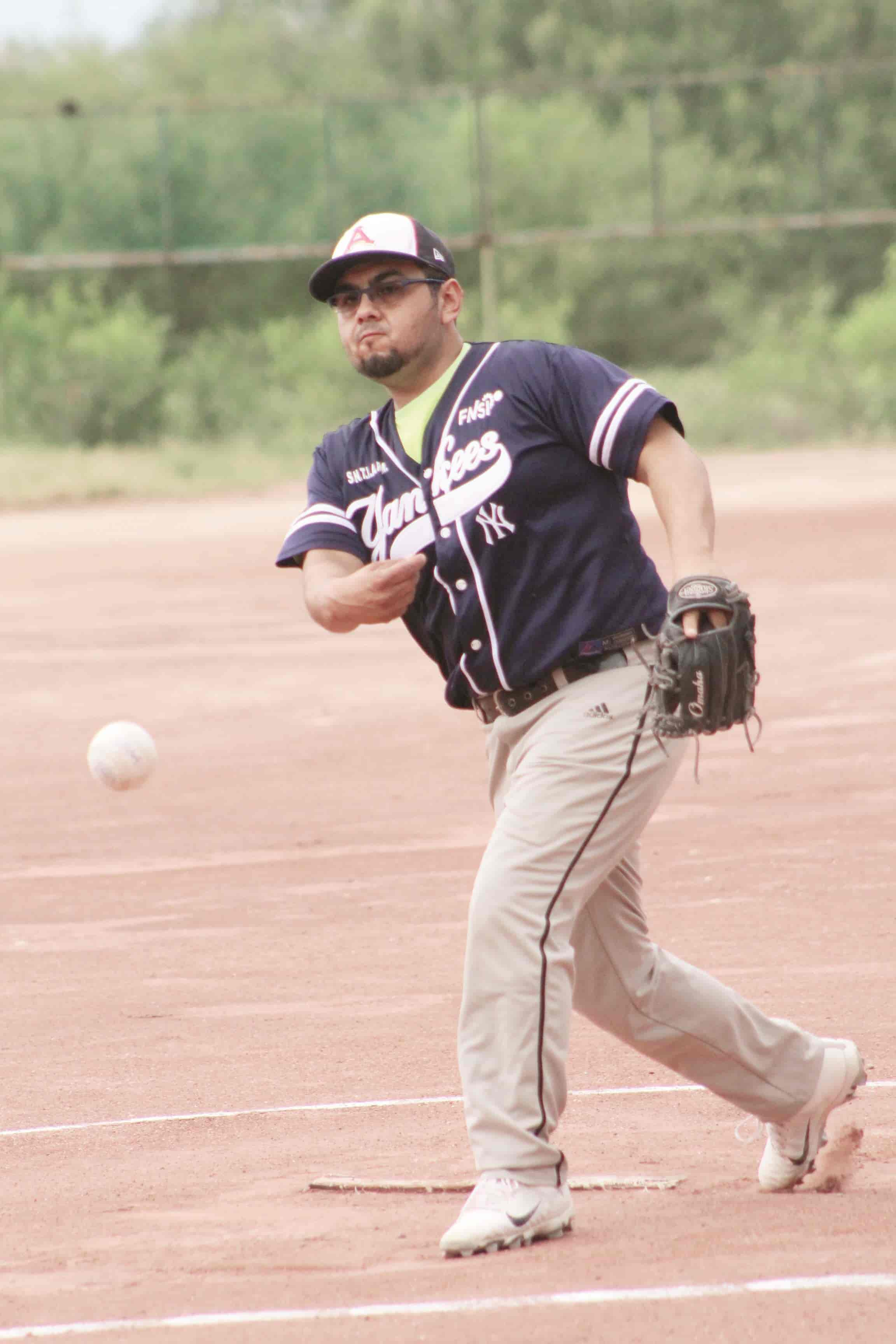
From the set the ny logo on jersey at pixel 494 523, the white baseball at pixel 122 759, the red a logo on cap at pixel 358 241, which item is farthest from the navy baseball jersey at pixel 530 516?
the white baseball at pixel 122 759

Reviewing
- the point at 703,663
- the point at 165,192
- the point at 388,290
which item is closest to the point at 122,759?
the point at 388,290

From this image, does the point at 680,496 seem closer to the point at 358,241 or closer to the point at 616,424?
the point at 616,424

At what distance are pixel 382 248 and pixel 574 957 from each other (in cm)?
159

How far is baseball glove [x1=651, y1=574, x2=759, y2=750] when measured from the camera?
13.4 ft

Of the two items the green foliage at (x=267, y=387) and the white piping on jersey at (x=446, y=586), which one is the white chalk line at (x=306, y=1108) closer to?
the white piping on jersey at (x=446, y=586)

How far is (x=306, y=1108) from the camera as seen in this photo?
18.4 feet

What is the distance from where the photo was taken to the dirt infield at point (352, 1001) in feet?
12.8

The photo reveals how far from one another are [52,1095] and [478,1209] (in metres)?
2.19

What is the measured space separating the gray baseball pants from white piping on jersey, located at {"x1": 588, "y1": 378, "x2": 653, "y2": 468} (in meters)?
0.44

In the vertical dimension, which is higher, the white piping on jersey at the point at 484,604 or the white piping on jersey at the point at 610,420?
the white piping on jersey at the point at 610,420

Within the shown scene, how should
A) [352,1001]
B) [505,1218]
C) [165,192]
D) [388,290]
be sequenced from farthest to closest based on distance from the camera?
[165,192] → [352,1001] → [388,290] → [505,1218]

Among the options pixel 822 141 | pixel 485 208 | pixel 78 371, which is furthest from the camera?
pixel 78 371

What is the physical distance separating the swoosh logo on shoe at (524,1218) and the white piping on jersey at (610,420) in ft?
5.00

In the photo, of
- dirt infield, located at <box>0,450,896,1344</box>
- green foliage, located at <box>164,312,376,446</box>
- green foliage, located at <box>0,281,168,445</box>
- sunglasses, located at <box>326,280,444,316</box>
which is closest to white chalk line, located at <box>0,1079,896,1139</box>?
dirt infield, located at <box>0,450,896,1344</box>
